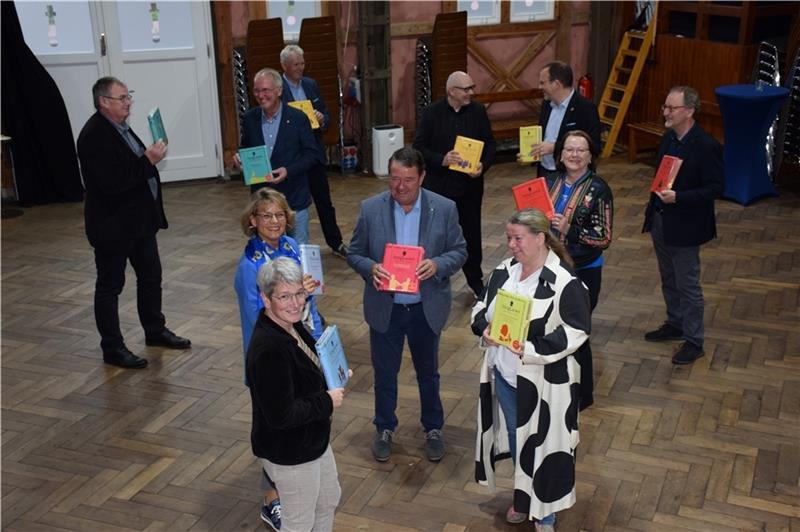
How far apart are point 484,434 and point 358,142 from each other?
693cm

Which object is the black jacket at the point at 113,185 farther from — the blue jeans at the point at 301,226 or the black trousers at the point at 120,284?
the blue jeans at the point at 301,226

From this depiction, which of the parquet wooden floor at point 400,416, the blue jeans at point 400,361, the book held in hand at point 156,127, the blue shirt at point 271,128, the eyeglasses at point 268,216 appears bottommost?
the parquet wooden floor at point 400,416

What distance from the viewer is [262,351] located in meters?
3.21

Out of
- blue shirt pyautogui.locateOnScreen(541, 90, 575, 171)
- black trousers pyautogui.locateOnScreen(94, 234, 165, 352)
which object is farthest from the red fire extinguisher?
black trousers pyautogui.locateOnScreen(94, 234, 165, 352)

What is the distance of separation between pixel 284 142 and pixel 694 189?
8.39 feet

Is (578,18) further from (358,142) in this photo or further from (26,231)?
(26,231)

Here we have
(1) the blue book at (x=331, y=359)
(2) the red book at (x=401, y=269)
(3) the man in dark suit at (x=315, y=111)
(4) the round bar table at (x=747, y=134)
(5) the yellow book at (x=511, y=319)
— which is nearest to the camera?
(1) the blue book at (x=331, y=359)

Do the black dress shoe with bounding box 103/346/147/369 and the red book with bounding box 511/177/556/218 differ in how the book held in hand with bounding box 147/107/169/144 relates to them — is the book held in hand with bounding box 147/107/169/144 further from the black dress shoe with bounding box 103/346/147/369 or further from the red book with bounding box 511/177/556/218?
the red book with bounding box 511/177/556/218

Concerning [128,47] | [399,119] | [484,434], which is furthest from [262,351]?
[399,119]

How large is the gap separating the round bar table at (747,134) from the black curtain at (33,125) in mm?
6381

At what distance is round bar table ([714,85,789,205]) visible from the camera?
880 centimetres

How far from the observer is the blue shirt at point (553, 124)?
607cm

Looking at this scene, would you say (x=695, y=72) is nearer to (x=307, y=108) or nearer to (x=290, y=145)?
(x=307, y=108)

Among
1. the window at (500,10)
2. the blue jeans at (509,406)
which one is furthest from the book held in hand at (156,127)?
the window at (500,10)
